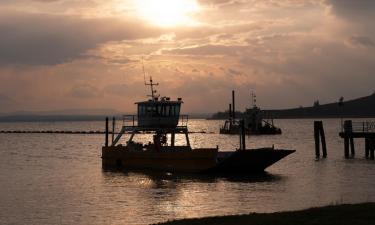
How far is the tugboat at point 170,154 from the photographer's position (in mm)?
43594

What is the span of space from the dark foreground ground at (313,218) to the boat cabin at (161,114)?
93.6 ft

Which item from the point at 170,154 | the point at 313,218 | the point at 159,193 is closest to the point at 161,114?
the point at 170,154

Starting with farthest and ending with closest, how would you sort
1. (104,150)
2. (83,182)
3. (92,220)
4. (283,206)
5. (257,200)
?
1. (104,150)
2. (83,182)
3. (257,200)
4. (283,206)
5. (92,220)

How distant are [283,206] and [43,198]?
13210 millimetres

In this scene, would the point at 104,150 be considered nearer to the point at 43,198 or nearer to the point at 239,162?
the point at 239,162

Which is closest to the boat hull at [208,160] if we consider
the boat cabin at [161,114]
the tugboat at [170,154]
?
the tugboat at [170,154]

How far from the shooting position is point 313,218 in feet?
58.2

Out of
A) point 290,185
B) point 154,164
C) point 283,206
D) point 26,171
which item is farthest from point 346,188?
Answer: point 26,171

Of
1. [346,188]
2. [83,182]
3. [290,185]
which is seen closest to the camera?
[346,188]

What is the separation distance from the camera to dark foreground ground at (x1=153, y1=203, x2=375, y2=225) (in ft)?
56.0

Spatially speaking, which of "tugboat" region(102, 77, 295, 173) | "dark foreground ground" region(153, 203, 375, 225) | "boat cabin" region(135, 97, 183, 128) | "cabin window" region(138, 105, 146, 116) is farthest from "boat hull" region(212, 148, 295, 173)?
"dark foreground ground" region(153, 203, 375, 225)

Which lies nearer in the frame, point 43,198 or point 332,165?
point 43,198

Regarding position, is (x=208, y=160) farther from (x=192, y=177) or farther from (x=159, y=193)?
(x=159, y=193)

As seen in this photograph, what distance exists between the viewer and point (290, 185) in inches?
1518
